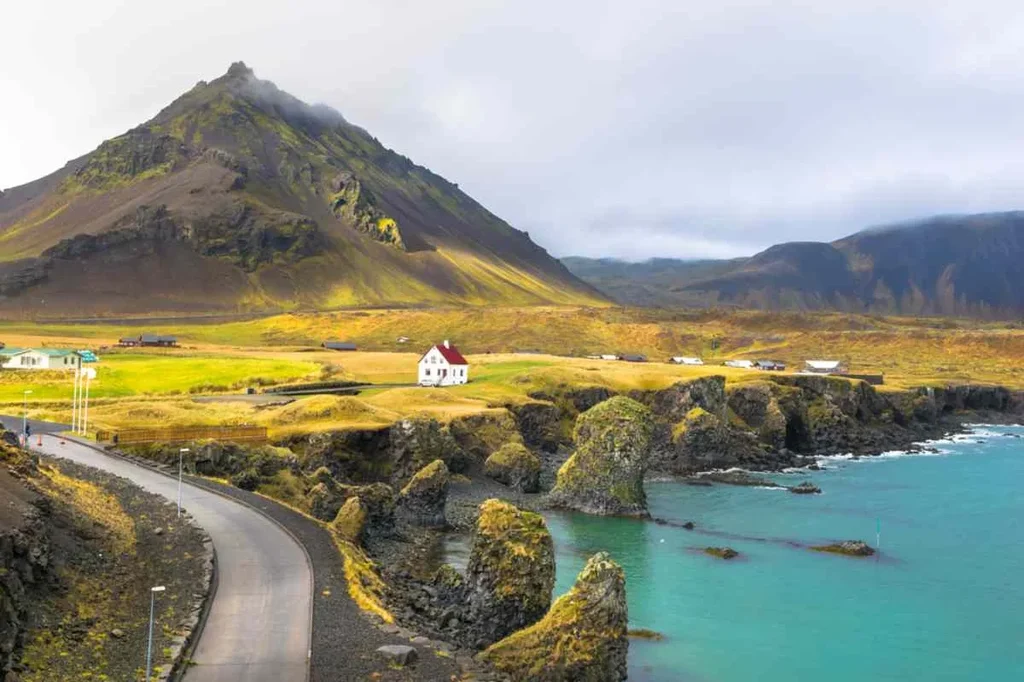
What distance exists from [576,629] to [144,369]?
8148 cm

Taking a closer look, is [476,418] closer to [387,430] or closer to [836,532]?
[387,430]

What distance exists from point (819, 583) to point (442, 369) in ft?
197

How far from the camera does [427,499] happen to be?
2142 inches

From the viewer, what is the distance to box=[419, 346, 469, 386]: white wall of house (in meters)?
99.5

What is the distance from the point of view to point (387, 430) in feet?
218

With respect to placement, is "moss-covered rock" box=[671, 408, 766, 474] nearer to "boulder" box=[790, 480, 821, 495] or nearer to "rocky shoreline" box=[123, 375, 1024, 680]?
"rocky shoreline" box=[123, 375, 1024, 680]

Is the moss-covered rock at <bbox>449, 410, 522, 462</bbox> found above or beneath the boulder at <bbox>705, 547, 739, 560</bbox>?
above

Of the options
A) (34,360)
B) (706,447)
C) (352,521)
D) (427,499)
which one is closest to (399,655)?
(352,521)

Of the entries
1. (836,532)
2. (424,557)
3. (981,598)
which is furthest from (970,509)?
(424,557)

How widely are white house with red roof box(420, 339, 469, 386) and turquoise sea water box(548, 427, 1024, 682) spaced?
3287 centimetres

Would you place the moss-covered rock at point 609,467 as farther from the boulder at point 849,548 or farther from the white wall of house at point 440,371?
the white wall of house at point 440,371

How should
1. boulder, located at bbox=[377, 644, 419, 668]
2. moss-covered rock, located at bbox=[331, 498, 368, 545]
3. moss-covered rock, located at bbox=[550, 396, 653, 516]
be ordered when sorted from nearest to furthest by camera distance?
boulder, located at bbox=[377, 644, 419, 668] → moss-covered rock, located at bbox=[331, 498, 368, 545] → moss-covered rock, located at bbox=[550, 396, 653, 516]

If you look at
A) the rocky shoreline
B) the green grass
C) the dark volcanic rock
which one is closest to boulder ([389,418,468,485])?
the rocky shoreline

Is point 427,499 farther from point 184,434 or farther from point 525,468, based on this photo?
point 184,434
